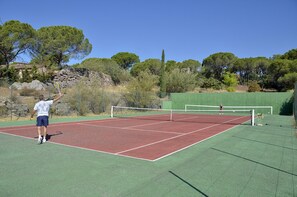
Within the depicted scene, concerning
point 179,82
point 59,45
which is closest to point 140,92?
point 59,45

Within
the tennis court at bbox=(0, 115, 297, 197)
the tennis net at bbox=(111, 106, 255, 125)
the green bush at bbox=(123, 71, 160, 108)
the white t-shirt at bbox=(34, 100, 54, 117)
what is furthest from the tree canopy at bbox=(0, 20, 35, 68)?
the tennis court at bbox=(0, 115, 297, 197)

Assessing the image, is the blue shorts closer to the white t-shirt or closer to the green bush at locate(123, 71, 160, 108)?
the white t-shirt

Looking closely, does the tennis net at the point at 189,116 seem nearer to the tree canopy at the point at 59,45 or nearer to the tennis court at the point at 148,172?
the tennis court at the point at 148,172

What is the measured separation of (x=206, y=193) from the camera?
4621mm

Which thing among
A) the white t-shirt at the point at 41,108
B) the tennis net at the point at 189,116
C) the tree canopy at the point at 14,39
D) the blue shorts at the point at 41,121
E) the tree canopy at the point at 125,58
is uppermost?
the tree canopy at the point at 125,58

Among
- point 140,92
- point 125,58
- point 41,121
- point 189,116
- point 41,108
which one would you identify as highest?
point 125,58

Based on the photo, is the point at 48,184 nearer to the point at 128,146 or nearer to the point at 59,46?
the point at 128,146

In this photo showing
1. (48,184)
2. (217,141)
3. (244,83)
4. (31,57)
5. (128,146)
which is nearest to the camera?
(48,184)

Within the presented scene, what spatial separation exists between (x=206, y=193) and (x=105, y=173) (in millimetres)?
2185

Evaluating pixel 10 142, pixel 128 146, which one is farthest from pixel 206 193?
pixel 10 142

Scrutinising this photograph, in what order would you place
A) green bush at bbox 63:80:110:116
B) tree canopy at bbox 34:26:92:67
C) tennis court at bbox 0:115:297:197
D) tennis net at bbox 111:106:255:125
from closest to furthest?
1. tennis court at bbox 0:115:297:197
2. tennis net at bbox 111:106:255:125
3. green bush at bbox 63:80:110:116
4. tree canopy at bbox 34:26:92:67

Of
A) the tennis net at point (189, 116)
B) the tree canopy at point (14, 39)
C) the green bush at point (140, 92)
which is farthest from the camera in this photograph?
the tree canopy at point (14, 39)

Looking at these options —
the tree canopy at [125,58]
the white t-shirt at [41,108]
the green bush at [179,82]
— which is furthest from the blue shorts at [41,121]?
the tree canopy at [125,58]

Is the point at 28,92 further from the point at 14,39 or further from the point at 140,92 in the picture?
the point at 140,92
